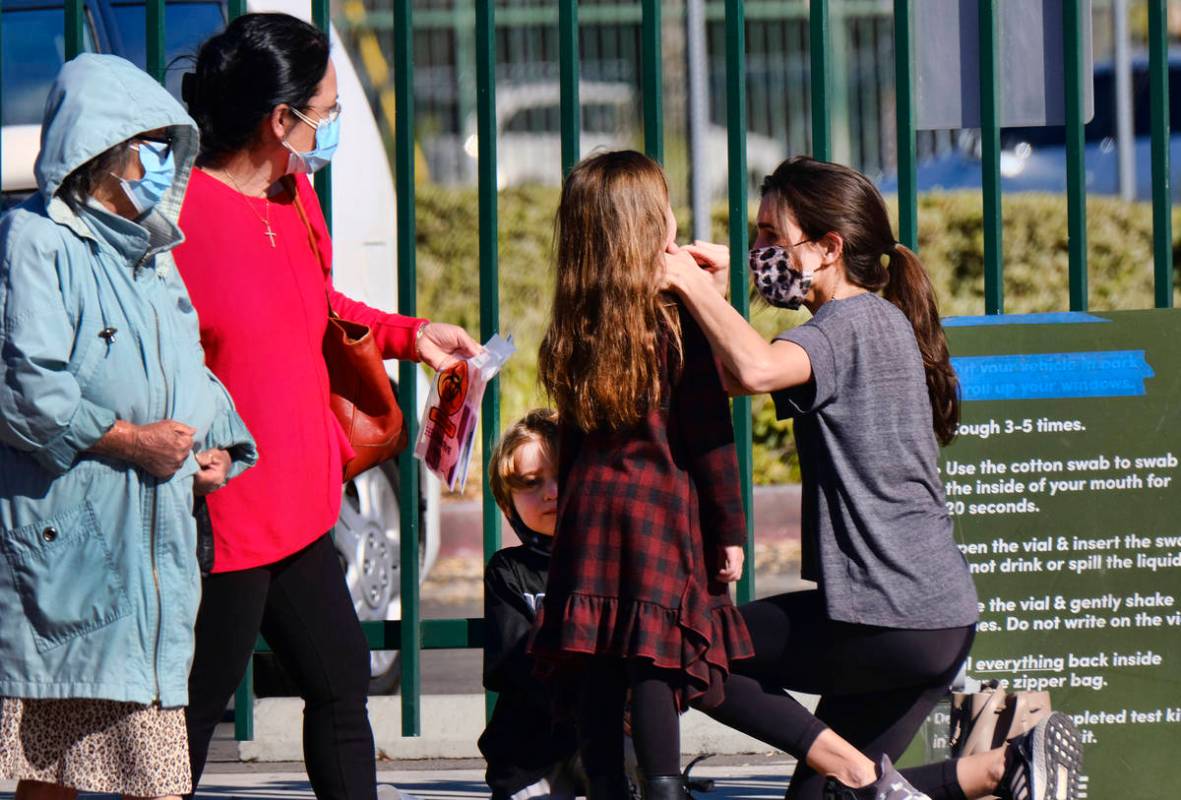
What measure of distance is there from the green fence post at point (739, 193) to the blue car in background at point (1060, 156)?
6910 mm

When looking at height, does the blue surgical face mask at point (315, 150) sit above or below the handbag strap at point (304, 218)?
above

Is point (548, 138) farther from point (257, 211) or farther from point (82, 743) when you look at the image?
point (82, 743)

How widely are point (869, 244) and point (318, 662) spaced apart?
1.41 m

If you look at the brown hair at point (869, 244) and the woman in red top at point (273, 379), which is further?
the brown hair at point (869, 244)

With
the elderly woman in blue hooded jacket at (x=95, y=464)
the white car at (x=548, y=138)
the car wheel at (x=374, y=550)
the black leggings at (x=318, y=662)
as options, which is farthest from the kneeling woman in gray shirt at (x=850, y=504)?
the white car at (x=548, y=138)

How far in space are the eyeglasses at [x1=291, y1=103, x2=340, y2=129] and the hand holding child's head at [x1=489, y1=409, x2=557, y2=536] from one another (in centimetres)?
88

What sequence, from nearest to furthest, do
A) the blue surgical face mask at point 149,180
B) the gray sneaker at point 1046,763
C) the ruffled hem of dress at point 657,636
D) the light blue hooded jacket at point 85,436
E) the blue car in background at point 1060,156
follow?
1. the light blue hooded jacket at point 85,436
2. the blue surgical face mask at point 149,180
3. the ruffled hem of dress at point 657,636
4. the gray sneaker at point 1046,763
5. the blue car in background at point 1060,156

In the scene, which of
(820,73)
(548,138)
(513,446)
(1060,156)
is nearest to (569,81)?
(820,73)

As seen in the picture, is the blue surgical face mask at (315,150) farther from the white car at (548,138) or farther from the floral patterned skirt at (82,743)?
the white car at (548,138)

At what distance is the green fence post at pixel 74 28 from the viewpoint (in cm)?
464

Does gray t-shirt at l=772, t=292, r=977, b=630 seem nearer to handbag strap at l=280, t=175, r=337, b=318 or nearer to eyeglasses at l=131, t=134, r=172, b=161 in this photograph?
handbag strap at l=280, t=175, r=337, b=318

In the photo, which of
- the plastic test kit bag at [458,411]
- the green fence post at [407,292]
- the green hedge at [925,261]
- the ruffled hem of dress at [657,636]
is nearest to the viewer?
the ruffled hem of dress at [657,636]

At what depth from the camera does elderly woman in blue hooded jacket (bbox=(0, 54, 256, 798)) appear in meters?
3.12

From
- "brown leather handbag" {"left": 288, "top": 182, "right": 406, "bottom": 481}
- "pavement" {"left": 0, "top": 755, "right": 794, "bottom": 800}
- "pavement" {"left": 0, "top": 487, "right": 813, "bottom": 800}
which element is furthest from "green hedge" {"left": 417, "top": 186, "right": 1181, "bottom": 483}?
"brown leather handbag" {"left": 288, "top": 182, "right": 406, "bottom": 481}
